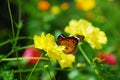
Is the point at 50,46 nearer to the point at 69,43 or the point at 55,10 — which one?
the point at 69,43

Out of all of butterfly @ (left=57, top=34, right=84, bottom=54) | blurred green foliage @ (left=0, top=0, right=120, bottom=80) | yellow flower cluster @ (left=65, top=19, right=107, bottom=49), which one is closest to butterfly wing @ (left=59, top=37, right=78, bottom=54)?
butterfly @ (left=57, top=34, right=84, bottom=54)

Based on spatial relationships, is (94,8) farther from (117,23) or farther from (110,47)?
(110,47)

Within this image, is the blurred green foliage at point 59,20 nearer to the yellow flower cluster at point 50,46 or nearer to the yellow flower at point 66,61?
the yellow flower at point 66,61

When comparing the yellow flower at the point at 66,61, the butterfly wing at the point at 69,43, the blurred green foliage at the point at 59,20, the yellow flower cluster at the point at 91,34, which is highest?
the blurred green foliage at the point at 59,20

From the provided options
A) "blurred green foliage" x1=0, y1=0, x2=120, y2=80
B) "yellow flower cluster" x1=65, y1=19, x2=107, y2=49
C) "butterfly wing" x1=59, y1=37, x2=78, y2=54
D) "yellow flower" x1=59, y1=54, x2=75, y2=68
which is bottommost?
"butterfly wing" x1=59, y1=37, x2=78, y2=54

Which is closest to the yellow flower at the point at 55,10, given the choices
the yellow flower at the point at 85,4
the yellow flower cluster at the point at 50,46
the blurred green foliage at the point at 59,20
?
the blurred green foliage at the point at 59,20

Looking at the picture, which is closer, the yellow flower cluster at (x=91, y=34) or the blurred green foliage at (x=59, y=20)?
the yellow flower cluster at (x=91, y=34)

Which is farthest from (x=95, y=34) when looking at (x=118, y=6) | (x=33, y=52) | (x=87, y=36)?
(x=118, y=6)

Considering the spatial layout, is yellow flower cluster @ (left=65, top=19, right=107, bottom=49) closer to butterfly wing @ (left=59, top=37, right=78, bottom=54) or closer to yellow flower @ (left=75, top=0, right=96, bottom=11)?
butterfly wing @ (left=59, top=37, right=78, bottom=54)

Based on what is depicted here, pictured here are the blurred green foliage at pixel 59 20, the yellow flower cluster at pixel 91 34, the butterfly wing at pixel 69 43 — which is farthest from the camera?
the blurred green foliage at pixel 59 20

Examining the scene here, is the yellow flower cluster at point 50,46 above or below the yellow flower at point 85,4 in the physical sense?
below

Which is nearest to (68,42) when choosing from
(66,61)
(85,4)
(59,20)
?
(66,61)
